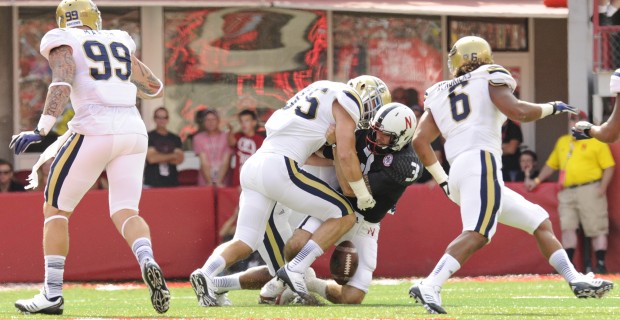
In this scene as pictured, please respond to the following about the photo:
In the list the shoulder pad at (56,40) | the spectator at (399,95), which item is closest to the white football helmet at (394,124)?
the shoulder pad at (56,40)

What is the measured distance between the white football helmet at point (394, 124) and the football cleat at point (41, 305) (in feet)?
7.58

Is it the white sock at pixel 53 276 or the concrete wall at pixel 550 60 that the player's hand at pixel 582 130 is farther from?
the concrete wall at pixel 550 60

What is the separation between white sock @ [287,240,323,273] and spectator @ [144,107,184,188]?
5547mm

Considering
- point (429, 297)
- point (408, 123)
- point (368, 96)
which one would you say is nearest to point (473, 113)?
point (408, 123)

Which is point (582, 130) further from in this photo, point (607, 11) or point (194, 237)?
point (607, 11)

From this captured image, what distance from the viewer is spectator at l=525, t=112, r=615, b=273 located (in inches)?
560

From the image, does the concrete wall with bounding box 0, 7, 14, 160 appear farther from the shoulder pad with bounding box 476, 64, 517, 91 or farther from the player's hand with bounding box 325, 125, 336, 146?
the shoulder pad with bounding box 476, 64, 517, 91

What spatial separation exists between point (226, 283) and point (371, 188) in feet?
3.68

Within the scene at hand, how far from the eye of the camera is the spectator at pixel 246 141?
14.6 meters

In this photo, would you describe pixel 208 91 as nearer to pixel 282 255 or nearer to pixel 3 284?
pixel 3 284

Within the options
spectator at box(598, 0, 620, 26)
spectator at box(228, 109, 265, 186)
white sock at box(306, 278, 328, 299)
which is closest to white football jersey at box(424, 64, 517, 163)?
white sock at box(306, 278, 328, 299)

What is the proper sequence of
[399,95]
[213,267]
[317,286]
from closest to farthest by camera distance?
[213,267], [317,286], [399,95]

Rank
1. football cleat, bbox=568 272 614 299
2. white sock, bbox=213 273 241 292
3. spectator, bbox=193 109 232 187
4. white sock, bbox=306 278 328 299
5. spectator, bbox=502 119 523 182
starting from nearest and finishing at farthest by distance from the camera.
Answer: football cleat, bbox=568 272 614 299, white sock, bbox=213 273 241 292, white sock, bbox=306 278 328 299, spectator, bbox=193 109 232 187, spectator, bbox=502 119 523 182

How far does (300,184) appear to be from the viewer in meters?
9.28
